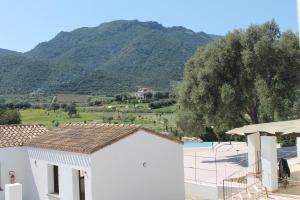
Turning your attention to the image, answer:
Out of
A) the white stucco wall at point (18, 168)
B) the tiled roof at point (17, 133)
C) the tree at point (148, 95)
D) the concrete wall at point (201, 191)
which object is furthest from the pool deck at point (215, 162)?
the tree at point (148, 95)

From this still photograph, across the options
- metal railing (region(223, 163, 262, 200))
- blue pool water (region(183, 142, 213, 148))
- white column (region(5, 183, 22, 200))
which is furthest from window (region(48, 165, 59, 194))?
blue pool water (region(183, 142, 213, 148))

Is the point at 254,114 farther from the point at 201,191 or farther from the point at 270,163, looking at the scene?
the point at 270,163

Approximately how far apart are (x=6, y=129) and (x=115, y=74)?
14385cm

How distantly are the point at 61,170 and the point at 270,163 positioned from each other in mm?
7898

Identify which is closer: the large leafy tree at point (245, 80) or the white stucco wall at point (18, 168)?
the white stucco wall at point (18, 168)

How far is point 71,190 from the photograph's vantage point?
16562 millimetres

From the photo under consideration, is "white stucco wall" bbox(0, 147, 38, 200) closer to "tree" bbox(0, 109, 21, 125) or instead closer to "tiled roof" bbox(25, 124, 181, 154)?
"tiled roof" bbox(25, 124, 181, 154)

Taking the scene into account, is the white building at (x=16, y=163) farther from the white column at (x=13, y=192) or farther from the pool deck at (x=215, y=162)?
the pool deck at (x=215, y=162)

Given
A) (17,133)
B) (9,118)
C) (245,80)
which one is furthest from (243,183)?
(9,118)

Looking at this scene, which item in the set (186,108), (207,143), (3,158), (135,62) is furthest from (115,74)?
(3,158)

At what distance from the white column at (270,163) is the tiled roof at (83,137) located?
3925 mm

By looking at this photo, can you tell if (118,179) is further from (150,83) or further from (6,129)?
(150,83)

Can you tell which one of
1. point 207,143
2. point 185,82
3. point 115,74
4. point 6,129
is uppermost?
point 115,74

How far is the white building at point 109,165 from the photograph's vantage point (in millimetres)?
15506
